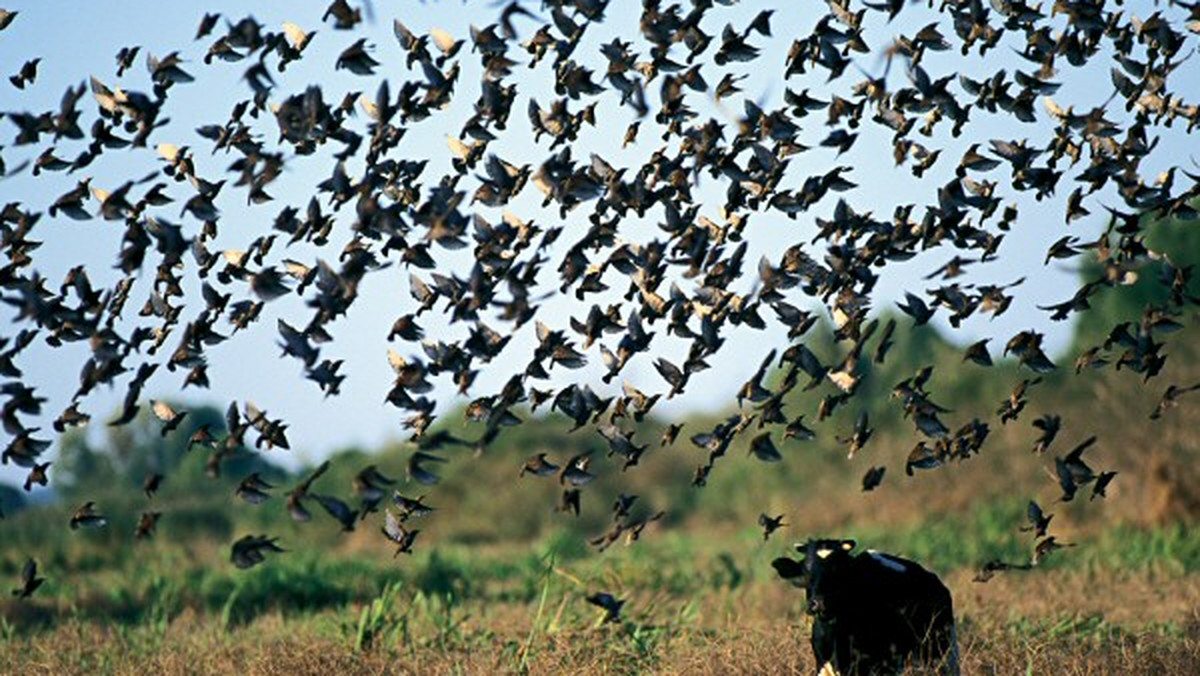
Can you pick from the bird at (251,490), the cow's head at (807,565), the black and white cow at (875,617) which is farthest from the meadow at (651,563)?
the cow's head at (807,565)

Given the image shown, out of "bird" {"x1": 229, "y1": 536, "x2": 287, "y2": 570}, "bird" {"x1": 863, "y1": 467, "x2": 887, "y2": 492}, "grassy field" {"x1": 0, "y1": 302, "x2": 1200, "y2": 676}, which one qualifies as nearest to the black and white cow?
"bird" {"x1": 863, "y1": 467, "x2": 887, "y2": 492}

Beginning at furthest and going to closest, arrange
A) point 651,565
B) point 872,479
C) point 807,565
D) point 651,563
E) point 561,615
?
point 651,563, point 651,565, point 561,615, point 872,479, point 807,565

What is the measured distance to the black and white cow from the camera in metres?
8.24

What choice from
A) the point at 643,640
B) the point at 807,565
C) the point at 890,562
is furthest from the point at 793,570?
the point at 643,640

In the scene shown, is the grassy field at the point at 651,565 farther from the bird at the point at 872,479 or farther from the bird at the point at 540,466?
the bird at the point at 540,466

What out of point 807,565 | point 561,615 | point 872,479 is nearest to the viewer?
point 807,565

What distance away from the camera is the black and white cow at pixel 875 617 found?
824 centimetres

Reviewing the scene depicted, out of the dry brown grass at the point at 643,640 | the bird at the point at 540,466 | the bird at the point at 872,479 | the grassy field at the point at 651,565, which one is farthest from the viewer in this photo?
the grassy field at the point at 651,565

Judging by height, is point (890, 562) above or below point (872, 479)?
below

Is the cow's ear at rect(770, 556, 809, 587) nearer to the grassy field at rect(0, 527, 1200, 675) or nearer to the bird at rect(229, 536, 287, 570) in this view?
the grassy field at rect(0, 527, 1200, 675)

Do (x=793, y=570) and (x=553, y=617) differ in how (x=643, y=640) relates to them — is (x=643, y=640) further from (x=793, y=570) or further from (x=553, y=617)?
(x=793, y=570)

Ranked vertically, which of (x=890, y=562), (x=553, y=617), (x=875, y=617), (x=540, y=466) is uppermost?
(x=540, y=466)

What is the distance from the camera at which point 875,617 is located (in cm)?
832

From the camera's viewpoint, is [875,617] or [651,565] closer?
[875,617]
